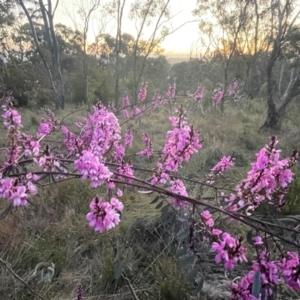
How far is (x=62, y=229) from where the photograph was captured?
7.87 feet

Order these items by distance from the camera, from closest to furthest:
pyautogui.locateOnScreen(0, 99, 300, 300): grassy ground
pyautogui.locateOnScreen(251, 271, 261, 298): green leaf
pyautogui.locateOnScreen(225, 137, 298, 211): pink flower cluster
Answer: pyautogui.locateOnScreen(251, 271, 261, 298): green leaf → pyautogui.locateOnScreen(225, 137, 298, 211): pink flower cluster → pyautogui.locateOnScreen(0, 99, 300, 300): grassy ground

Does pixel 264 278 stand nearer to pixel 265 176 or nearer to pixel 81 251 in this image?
pixel 265 176

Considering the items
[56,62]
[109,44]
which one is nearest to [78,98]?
[56,62]

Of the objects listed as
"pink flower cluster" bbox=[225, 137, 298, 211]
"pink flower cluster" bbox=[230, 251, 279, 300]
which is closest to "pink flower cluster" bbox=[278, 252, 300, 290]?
"pink flower cluster" bbox=[230, 251, 279, 300]

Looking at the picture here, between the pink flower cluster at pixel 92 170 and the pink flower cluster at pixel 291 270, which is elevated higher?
the pink flower cluster at pixel 92 170

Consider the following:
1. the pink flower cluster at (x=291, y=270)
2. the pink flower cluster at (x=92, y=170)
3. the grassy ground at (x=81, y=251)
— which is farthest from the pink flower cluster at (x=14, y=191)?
the pink flower cluster at (x=291, y=270)

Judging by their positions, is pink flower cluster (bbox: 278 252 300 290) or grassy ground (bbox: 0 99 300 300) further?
grassy ground (bbox: 0 99 300 300)

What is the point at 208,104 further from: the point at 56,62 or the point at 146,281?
the point at 146,281

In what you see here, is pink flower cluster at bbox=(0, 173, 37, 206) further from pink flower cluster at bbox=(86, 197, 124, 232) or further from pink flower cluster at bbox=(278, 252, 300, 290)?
pink flower cluster at bbox=(278, 252, 300, 290)

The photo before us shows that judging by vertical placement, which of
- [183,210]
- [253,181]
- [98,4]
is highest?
[98,4]

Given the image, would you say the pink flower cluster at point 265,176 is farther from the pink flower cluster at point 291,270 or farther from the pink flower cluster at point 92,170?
the pink flower cluster at point 92,170

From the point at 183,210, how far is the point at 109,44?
24.0m

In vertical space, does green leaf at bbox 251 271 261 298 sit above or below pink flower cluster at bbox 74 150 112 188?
below

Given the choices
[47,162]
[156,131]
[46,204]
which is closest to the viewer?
[47,162]
